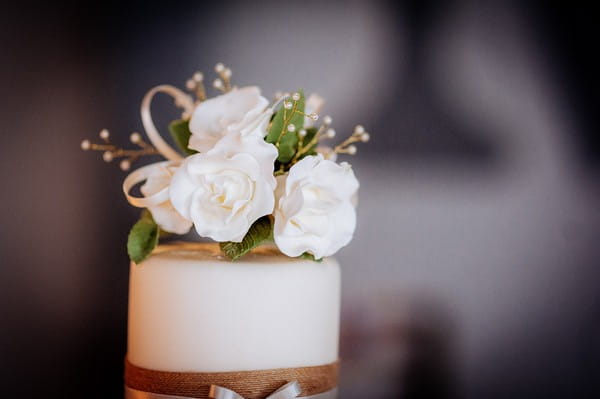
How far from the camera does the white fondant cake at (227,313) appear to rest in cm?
87

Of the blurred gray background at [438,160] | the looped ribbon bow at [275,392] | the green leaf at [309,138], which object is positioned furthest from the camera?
the blurred gray background at [438,160]

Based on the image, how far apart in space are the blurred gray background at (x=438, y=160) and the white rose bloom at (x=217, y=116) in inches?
14.5

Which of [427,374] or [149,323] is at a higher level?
[149,323]

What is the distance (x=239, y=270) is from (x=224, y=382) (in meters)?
0.16

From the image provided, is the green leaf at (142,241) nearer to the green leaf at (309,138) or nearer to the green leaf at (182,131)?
the green leaf at (182,131)

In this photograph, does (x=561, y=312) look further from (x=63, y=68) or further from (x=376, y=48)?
(x=63, y=68)

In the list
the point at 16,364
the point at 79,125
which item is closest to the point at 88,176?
the point at 79,125

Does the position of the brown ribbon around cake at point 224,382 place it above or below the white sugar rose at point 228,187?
below

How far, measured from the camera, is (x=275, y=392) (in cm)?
87

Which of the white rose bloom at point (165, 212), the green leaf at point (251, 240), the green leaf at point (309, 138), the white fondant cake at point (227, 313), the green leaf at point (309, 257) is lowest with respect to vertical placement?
the white fondant cake at point (227, 313)

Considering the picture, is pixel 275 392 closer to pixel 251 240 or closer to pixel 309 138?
pixel 251 240

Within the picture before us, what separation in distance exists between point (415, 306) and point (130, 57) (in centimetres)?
81

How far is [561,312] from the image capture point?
1.30m

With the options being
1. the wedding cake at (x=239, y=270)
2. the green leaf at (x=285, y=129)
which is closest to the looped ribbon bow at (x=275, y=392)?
the wedding cake at (x=239, y=270)
